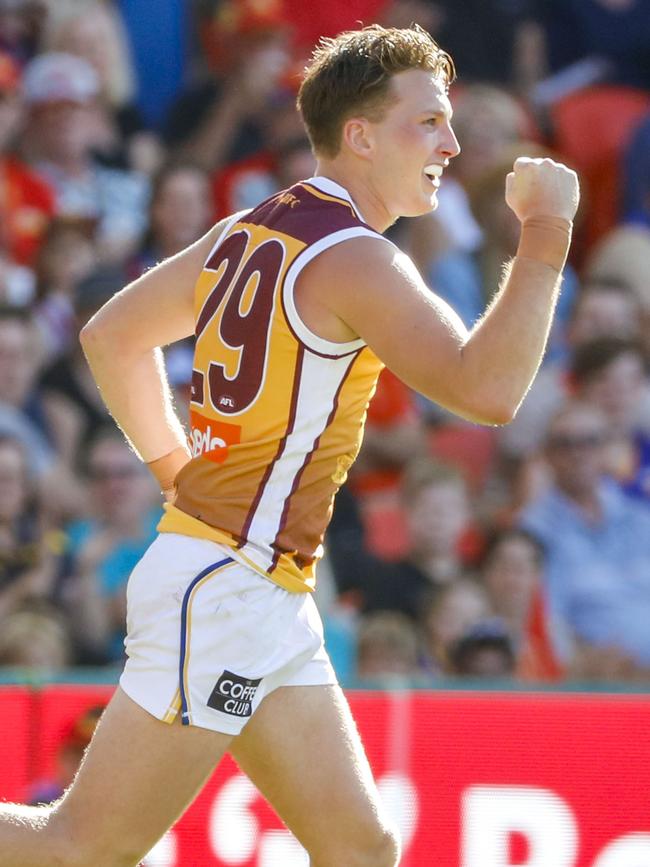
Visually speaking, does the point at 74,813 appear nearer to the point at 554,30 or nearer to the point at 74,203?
the point at 74,203

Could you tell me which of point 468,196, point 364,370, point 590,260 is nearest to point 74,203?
point 468,196

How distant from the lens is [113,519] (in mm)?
7500

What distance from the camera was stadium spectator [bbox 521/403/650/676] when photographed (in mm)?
7422

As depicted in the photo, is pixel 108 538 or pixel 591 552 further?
pixel 591 552

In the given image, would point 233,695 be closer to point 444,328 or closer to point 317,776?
point 317,776

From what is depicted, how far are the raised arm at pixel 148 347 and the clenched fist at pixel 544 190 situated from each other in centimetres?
79

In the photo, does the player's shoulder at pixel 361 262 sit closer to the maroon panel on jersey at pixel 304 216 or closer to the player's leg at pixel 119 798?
the maroon panel on jersey at pixel 304 216

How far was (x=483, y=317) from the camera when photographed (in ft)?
11.6

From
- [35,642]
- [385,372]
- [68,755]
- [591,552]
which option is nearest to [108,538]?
[35,642]

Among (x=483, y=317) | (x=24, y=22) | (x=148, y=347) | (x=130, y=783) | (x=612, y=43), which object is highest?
(x=24, y=22)

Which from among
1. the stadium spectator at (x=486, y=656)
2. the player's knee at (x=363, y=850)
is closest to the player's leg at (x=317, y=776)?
the player's knee at (x=363, y=850)

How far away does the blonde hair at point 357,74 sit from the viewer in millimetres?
3850

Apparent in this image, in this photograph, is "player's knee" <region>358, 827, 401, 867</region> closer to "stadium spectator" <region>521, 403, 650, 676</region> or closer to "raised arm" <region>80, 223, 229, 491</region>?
"raised arm" <region>80, 223, 229, 491</region>

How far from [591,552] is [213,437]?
4158 mm
